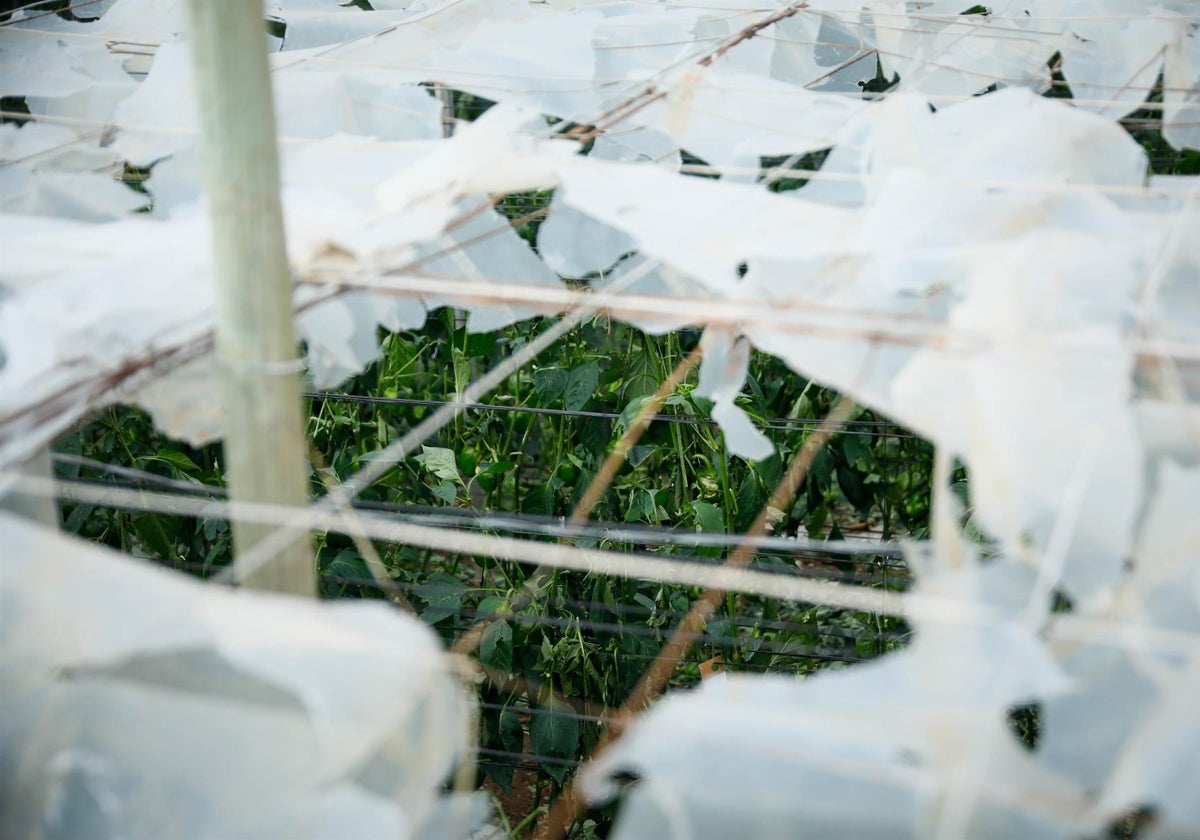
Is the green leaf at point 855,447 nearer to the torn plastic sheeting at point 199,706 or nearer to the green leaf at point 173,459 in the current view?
the green leaf at point 173,459

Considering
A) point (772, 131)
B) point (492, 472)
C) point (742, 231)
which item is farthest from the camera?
point (492, 472)

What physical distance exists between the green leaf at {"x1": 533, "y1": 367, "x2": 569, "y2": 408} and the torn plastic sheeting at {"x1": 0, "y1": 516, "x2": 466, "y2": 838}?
4.19 feet

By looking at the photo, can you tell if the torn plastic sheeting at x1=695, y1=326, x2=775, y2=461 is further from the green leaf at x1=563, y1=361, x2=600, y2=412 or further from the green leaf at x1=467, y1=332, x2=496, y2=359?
the green leaf at x1=467, y1=332, x2=496, y2=359

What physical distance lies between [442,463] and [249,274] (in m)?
1.12

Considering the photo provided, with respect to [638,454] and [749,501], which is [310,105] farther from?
[749,501]

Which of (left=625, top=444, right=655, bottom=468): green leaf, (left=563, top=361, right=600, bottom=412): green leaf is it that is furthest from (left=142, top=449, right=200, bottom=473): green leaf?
(left=625, top=444, right=655, bottom=468): green leaf

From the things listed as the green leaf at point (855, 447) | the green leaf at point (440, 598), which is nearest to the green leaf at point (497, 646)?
the green leaf at point (440, 598)

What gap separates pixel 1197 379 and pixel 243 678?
738 millimetres

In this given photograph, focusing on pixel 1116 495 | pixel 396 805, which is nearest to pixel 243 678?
pixel 396 805

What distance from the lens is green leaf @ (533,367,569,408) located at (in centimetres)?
205

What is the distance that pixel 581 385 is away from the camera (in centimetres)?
204

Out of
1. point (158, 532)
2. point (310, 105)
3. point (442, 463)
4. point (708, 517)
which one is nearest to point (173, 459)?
point (158, 532)

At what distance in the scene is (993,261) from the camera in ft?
3.21

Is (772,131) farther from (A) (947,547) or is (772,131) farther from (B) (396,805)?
(B) (396,805)
